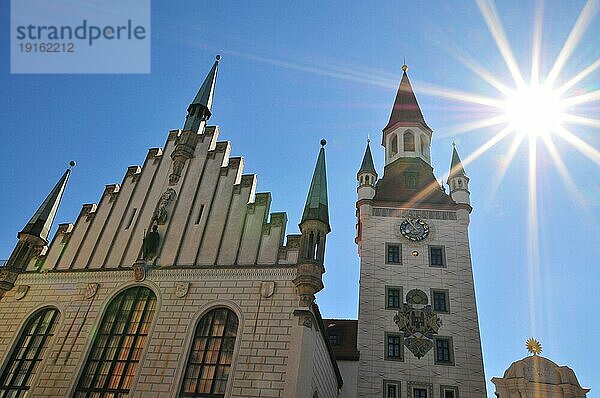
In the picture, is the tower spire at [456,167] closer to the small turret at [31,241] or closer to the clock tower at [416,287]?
the clock tower at [416,287]

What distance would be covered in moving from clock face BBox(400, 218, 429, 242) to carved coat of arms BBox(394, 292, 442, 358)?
4693 millimetres

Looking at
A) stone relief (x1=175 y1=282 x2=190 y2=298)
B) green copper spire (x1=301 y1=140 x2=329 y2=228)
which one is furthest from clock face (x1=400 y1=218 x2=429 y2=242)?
stone relief (x1=175 y1=282 x2=190 y2=298)

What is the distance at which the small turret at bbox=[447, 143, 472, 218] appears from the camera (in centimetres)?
3334

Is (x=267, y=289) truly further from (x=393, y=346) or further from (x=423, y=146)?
(x=423, y=146)

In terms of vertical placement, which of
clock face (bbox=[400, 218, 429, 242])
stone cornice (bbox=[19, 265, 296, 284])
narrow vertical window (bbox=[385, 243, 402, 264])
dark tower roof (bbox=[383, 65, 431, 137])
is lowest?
stone cornice (bbox=[19, 265, 296, 284])

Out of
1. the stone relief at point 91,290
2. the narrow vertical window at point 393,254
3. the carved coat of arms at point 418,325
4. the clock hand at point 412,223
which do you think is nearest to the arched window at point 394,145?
the clock hand at point 412,223

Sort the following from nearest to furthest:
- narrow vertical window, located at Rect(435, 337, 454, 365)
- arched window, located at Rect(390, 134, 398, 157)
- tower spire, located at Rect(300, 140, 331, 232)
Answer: tower spire, located at Rect(300, 140, 331, 232)
narrow vertical window, located at Rect(435, 337, 454, 365)
arched window, located at Rect(390, 134, 398, 157)

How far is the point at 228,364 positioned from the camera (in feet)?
53.2

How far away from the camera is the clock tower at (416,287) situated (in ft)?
85.1

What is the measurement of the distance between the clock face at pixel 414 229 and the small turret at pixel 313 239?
13.2 meters

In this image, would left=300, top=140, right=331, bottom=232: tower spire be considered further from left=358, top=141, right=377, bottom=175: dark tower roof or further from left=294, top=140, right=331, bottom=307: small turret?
left=358, top=141, right=377, bottom=175: dark tower roof

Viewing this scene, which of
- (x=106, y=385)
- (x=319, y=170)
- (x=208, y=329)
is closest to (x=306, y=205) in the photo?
(x=319, y=170)

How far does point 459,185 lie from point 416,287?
9.29 metres

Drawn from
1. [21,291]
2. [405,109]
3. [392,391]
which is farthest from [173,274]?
[405,109]
